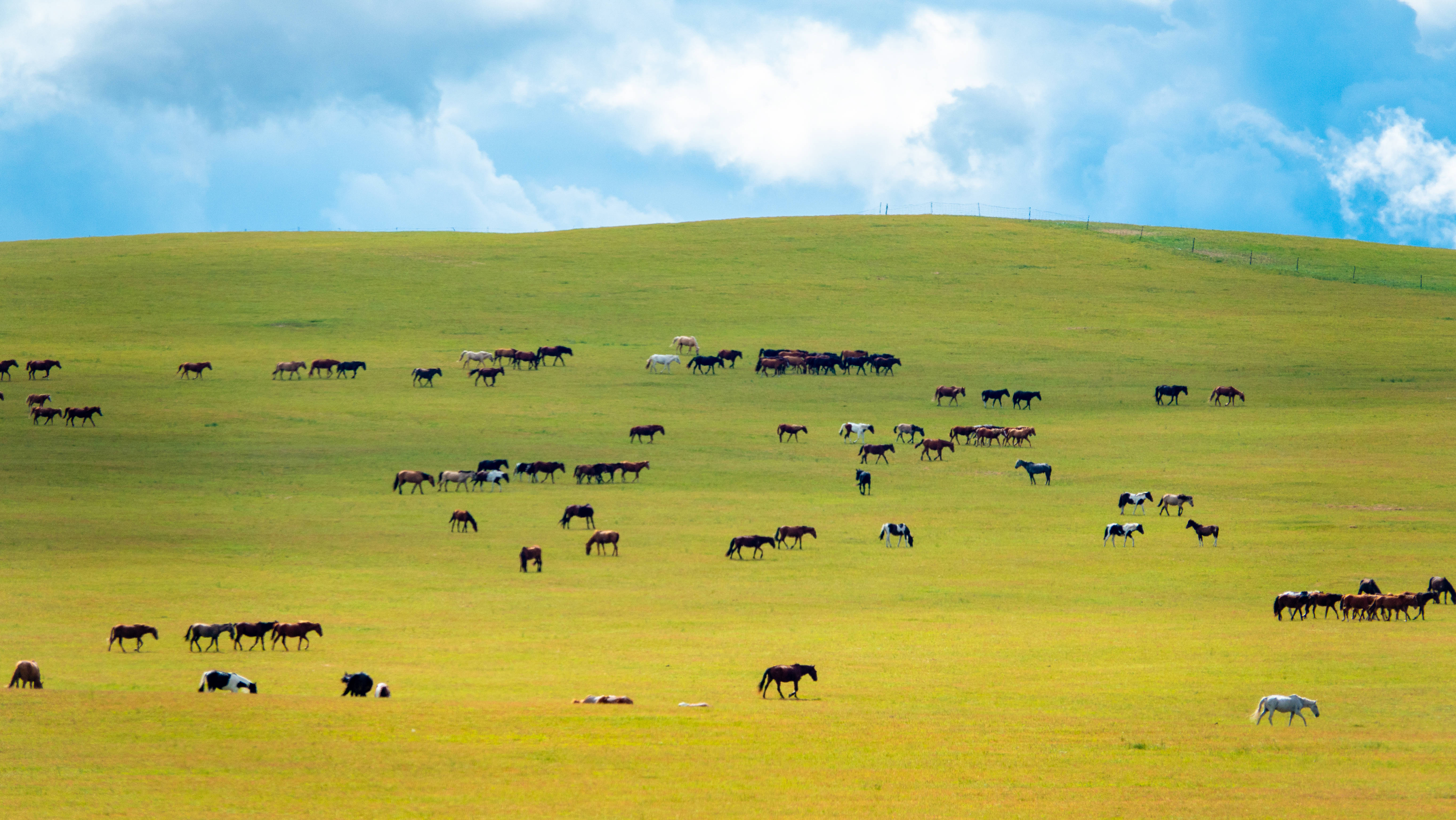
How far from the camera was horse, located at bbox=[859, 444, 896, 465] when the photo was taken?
47000 mm

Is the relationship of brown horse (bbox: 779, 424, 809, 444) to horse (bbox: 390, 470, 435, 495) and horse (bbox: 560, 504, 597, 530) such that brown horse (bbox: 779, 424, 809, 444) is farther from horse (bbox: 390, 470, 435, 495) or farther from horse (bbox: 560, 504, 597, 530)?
horse (bbox: 390, 470, 435, 495)

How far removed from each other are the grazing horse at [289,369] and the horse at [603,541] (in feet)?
96.6

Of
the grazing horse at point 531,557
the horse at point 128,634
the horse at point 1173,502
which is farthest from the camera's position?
the horse at point 1173,502

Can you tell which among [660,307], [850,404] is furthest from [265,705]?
[660,307]

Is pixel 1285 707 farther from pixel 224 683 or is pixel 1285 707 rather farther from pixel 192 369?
pixel 192 369

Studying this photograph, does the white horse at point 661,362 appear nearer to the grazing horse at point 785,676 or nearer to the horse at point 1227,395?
the horse at point 1227,395

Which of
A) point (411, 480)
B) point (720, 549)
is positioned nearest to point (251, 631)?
point (720, 549)

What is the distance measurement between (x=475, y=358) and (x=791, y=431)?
19.4 metres

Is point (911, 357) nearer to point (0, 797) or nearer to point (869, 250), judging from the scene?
point (869, 250)

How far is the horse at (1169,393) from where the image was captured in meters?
57.4

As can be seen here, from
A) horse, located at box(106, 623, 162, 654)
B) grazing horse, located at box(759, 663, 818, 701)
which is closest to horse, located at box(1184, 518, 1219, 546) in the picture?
grazing horse, located at box(759, 663, 818, 701)

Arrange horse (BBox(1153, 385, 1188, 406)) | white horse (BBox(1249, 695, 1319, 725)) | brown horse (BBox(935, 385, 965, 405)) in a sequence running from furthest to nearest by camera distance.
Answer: horse (BBox(1153, 385, 1188, 406)) → brown horse (BBox(935, 385, 965, 405)) → white horse (BBox(1249, 695, 1319, 725))

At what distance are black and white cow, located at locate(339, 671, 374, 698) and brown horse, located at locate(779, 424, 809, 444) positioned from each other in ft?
98.1

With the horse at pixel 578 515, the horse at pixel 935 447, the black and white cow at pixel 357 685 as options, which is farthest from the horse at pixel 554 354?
the black and white cow at pixel 357 685
